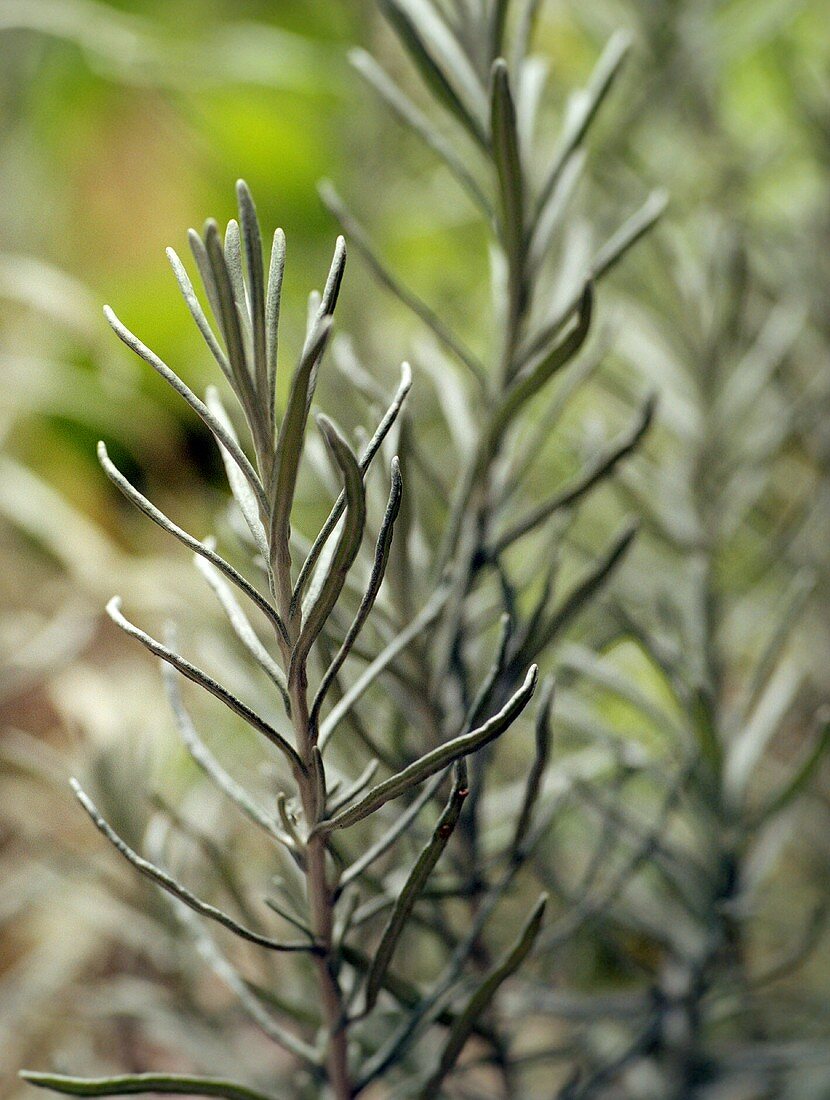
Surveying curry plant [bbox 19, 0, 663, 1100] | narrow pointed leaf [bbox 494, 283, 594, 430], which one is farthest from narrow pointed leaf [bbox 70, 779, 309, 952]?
narrow pointed leaf [bbox 494, 283, 594, 430]

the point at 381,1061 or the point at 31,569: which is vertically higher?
the point at 31,569

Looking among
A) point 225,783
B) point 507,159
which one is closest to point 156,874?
point 225,783

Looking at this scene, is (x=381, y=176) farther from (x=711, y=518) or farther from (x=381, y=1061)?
(x=381, y=1061)

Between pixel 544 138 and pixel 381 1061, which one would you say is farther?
pixel 544 138

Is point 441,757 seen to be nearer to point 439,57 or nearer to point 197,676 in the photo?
point 197,676

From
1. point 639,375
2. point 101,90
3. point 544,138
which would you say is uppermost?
point 101,90

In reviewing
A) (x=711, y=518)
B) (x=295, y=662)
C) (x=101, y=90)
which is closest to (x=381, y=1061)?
(x=295, y=662)

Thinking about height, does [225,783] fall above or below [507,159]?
below
